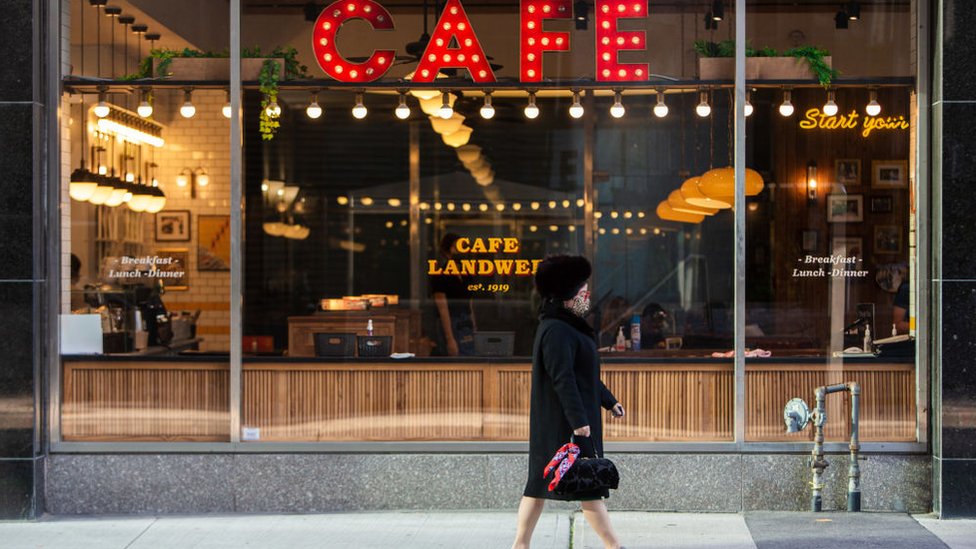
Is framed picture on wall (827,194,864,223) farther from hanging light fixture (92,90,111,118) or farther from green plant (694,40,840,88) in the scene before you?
hanging light fixture (92,90,111,118)

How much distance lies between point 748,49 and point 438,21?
87.0 inches

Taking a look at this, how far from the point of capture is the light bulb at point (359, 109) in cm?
885

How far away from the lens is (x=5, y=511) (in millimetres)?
7941

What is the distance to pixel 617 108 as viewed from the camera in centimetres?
888

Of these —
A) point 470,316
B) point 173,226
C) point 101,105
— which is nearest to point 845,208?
point 470,316

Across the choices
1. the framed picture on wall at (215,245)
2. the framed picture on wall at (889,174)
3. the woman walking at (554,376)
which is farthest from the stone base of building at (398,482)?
the framed picture on wall at (889,174)

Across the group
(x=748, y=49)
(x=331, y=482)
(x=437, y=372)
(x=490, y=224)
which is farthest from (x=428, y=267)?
(x=748, y=49)

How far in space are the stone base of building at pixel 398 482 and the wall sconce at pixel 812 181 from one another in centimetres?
216

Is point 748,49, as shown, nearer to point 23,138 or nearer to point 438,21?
point 438,21

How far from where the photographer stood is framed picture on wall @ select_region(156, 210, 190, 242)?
862 centimetres

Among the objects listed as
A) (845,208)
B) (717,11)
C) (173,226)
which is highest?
(717,11)

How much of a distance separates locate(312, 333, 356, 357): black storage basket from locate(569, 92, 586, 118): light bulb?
7.92 feet

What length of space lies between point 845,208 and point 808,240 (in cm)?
38

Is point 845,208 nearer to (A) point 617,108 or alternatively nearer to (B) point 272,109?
(A) point 617,108
